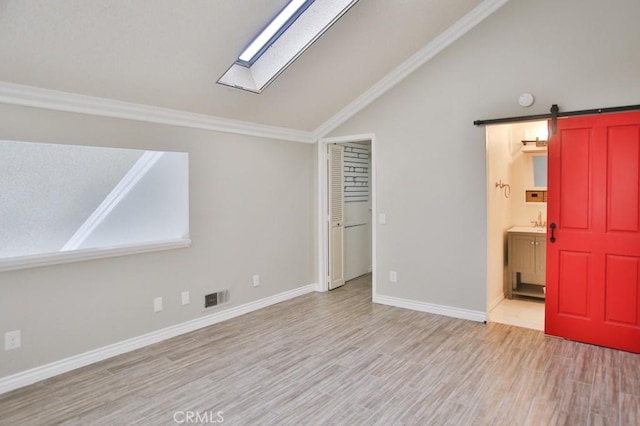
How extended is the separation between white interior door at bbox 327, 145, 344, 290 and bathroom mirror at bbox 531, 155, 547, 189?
2571 millimetres

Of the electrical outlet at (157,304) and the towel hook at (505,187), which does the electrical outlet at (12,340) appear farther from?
the towel hook at (505,187)

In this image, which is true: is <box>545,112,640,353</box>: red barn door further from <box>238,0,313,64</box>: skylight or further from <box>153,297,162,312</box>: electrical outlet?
<box>153,297,162,312</box>: electrical outlet

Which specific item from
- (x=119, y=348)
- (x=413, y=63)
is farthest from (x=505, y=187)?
(x=119, y=348)

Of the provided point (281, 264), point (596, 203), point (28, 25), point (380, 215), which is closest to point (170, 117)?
point (28, 25)

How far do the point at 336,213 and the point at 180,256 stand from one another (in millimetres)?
2348

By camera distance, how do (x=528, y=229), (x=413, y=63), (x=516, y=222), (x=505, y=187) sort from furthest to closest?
1. (x=516, y=222)
2. (x=528, y=229)
3. (x=505, y=187)
4. (x=413, y=63)

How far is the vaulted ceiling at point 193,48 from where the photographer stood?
2512 millimetres

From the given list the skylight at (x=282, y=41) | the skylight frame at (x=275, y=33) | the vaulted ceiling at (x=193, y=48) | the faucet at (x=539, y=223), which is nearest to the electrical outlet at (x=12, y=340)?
the vaulted ceiling at (x=193, y=48)

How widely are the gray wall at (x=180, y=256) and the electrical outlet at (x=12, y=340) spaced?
0.10 ft

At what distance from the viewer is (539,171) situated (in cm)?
520

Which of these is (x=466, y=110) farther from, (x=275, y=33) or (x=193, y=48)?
(x=193, y=48)

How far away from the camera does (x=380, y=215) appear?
4832 millimetres

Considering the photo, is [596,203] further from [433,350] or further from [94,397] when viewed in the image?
[94,397]

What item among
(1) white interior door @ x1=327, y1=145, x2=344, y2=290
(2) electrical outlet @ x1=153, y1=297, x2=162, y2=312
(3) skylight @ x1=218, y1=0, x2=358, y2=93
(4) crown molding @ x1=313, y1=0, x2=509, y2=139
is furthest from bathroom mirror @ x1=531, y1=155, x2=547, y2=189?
(2) electrical outlet @ x1=153, y1=297, x2=162, y2=312
